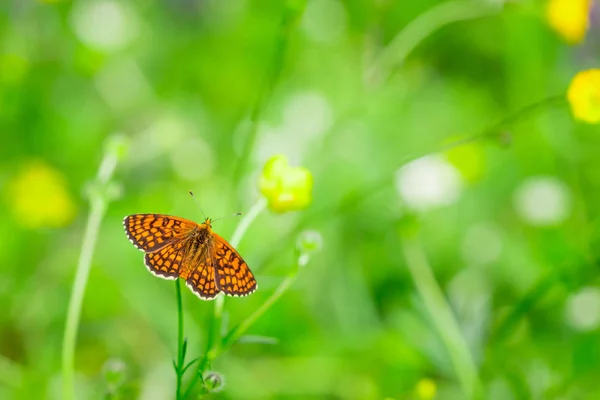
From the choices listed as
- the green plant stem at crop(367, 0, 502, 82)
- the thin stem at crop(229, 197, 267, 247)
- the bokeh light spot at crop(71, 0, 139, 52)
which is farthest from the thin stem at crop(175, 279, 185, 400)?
the bokeh light spot at crop(71, 0, 139, 52)

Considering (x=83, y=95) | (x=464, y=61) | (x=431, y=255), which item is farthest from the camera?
(x=464, y=61)

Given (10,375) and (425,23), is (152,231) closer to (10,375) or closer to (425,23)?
(10,375)

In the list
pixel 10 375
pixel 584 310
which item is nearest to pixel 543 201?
pixel 584 310

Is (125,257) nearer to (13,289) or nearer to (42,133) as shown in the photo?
(13,289)

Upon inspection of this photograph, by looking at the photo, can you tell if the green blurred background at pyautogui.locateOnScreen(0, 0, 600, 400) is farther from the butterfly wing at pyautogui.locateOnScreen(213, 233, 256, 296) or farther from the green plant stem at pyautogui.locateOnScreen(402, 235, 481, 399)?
the butterfly wing at pyautogui.locateOnScreen(213, 233, 256, 296)

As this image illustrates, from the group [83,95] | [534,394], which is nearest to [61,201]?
[83,95]

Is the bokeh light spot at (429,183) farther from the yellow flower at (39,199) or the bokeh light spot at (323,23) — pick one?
the yellow flower at (39,199)
